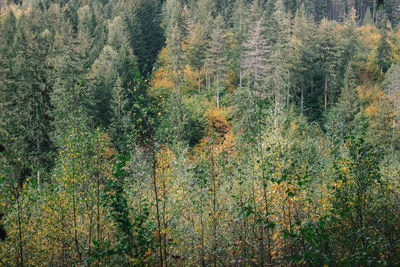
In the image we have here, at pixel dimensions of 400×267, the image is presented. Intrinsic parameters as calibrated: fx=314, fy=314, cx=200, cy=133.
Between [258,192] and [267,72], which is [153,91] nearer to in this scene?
[258,192]

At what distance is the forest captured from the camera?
21.0 ft

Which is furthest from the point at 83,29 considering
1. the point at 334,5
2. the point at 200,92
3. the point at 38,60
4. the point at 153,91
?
the point at 334,5

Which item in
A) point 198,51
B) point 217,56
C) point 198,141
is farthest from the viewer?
point 198,51

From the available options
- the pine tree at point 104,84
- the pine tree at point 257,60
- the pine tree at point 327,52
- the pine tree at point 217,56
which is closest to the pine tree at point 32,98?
the pine tree at point 104,84

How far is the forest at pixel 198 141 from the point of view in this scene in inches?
252

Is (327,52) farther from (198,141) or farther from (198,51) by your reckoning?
(198,141)

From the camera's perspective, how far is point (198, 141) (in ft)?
125

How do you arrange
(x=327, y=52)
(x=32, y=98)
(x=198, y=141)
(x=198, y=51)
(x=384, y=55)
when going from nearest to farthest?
(x=32, y=98)
(x=198, y=141)
(x=327, y=52)
(x=198, y=51)
(x=384, y=55)

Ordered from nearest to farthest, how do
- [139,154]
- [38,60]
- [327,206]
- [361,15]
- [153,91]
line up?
1. [153,91]
2. [327,206]
3. [139,154]
4. [38,60]
5. [361,15]

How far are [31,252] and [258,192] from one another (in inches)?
308

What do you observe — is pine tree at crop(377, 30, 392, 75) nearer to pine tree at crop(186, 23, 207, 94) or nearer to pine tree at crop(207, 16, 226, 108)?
pine tree at crop(207, 16, 226, 108)

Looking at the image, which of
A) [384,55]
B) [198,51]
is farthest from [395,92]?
[198,51]

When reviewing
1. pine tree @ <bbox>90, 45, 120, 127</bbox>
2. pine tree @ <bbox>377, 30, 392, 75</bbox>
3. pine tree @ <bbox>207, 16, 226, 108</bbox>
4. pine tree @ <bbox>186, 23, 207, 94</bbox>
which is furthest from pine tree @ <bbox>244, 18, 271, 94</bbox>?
pine tree @ <bbox>377, 30, 392, 75</bbox>

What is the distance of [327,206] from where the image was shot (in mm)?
9117
